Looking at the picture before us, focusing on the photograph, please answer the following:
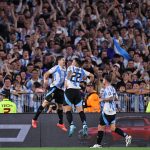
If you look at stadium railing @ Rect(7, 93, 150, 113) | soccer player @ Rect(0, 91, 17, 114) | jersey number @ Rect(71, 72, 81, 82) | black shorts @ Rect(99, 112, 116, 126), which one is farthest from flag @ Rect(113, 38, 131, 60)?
jersey number @ Rect(71, 72, 81, 82)

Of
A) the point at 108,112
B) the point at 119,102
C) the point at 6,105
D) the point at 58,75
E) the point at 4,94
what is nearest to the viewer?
the point at 58,75

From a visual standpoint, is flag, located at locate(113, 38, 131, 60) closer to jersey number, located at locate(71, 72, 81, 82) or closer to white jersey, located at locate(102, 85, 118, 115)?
white jersey, located at locate(102, 85, 118, 115)

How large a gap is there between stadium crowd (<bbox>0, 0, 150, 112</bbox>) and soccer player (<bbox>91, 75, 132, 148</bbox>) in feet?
8.62

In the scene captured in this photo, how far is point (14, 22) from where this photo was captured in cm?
2922

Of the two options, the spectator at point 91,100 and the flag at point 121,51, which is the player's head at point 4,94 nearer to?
the spectator at point 91,100

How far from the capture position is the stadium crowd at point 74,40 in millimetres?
26516

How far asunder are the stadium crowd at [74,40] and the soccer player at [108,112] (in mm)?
2627

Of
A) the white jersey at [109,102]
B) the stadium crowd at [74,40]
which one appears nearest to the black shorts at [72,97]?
the white jersey at [109,102]

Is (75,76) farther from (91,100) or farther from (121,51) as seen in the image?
(121,51)

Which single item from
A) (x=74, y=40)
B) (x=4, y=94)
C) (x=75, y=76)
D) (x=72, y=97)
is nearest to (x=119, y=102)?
(x=4, y=94)

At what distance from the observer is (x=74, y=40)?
2956 cm

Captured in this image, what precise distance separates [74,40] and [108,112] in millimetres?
7209

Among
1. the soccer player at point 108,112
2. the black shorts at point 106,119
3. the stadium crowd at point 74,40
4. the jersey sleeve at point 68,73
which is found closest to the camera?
the jersey sleeve at point 68,73

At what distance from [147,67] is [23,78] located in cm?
493
